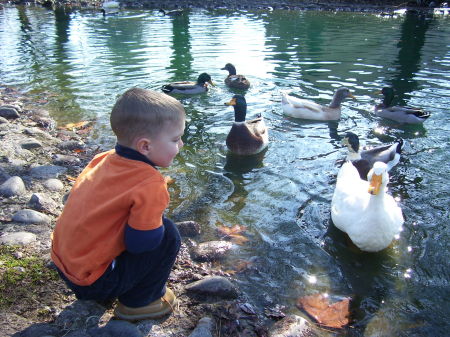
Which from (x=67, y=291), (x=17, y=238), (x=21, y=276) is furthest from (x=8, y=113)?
(x=67, y=291)

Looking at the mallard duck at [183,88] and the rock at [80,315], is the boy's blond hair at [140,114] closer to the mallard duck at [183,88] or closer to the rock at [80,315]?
the rock at [80,315]

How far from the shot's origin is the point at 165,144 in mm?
2373

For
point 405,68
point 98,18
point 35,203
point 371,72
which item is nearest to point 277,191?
point 35,203

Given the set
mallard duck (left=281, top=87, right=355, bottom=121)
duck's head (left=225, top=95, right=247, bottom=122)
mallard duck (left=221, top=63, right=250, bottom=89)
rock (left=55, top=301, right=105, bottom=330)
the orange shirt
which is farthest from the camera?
mallard duck (left=221, top=63, right=250, bottom=89)

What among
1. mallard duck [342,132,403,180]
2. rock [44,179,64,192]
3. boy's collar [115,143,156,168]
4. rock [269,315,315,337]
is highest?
boy's collar [115,143,156,168]

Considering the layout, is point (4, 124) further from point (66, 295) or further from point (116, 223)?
point (116, 223)

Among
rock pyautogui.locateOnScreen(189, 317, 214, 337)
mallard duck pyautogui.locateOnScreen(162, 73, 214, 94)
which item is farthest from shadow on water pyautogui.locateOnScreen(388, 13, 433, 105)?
rock pyautogui.locateOnScreen(189, 317, 214, 337)

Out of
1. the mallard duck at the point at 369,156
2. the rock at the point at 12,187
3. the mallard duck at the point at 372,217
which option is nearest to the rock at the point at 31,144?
the rock at the point at 12,187

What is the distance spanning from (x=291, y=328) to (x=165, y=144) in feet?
5.58

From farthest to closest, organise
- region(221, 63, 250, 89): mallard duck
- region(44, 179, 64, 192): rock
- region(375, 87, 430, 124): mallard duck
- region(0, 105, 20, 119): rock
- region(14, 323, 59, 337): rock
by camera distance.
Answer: region(221, 63, 250, 89): mallard duck → region(375, 87, 430, 124): mallard duck → region(0, 105, 20, 119): rock → region(44, 179, 64, 192): rock → region(14, 323, 59, 337): rock

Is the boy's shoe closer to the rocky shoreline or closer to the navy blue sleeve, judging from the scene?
the rocky shoreline

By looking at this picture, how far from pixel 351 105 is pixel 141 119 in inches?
306

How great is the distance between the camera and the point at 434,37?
56.2 feet

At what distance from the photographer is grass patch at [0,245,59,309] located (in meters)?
2.75
